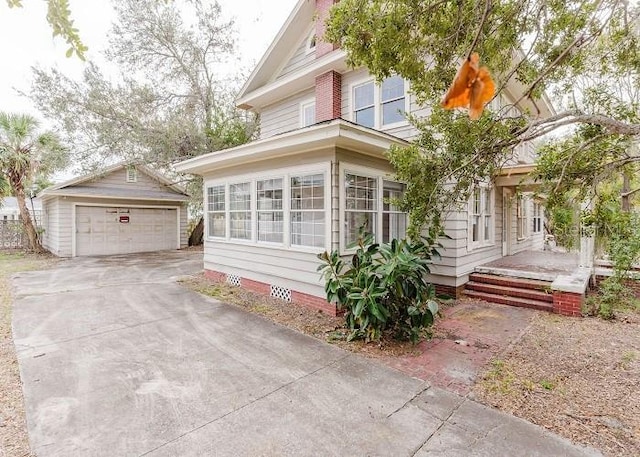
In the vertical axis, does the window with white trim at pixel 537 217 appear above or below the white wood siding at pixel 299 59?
below

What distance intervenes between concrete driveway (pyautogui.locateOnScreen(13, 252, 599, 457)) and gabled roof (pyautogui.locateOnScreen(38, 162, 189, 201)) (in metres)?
9.85

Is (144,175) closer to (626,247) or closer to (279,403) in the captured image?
(279,403)

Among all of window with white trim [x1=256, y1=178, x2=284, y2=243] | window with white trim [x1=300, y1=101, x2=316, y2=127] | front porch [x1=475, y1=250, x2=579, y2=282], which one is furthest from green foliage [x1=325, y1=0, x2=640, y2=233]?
window with white trim [x1=300, y1=101, x2=316, y2=127]

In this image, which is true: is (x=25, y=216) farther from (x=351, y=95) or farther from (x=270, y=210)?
(x=351, y=95)

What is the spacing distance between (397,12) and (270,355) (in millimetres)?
4378

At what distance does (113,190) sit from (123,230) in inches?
75.7

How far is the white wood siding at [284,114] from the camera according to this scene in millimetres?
10004

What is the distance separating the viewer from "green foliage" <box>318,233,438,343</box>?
4406mm

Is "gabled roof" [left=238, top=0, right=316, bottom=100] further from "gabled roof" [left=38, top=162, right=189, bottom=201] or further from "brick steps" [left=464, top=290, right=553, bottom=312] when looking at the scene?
"brick steps" [left=464, top=290, right=553, bottom=312]

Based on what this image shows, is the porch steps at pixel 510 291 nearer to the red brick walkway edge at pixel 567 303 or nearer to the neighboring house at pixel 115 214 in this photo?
the red brick walkway edge at pixel 567 303

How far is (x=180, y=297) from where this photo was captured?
732cm

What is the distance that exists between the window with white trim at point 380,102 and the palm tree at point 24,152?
39.3ft

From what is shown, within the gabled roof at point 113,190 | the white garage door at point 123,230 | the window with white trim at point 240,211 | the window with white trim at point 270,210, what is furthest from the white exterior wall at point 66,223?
the window with white trim at point 270,210

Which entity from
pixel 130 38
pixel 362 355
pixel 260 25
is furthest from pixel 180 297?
pixel 260 25
